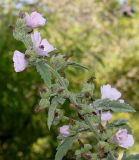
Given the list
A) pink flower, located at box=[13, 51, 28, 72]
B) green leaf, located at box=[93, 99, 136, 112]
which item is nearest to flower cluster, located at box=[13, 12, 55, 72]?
pink flower, located at box=[13, 51, 28, 72]

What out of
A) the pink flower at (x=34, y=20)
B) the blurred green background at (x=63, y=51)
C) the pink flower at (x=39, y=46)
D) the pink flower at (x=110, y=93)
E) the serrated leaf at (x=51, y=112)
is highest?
the blurred green background at (x=63, y=51)

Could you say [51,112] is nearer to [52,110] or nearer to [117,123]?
[52,110]

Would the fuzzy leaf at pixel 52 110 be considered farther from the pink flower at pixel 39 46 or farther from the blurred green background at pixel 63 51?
the blurred green background at pixel 63 51

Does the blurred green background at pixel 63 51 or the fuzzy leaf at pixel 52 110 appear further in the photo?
the blurred green background at pixel 63 51

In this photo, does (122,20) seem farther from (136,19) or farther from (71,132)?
(71,132)

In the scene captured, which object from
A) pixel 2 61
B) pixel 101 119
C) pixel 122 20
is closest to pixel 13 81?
pixel 2 61

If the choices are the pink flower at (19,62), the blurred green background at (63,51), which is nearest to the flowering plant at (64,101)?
the pink flower at (19,62)
